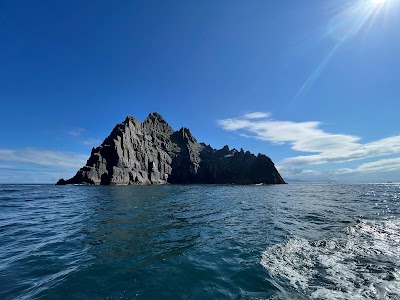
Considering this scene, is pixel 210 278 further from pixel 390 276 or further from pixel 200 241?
pixel 390 276

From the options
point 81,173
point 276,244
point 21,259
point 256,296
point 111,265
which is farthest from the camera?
point 81,173

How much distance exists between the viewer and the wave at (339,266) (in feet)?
28.9

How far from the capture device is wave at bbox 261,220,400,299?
8797 mm

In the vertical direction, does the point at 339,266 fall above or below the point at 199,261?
below

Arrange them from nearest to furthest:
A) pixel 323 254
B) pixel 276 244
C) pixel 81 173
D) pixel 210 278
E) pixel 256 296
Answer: pixel 256 296, pixel 210 278, pixel 323 254, pixel 276 244, pixel 81 173

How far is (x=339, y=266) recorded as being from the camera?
11.2 metres

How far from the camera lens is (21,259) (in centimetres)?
1210

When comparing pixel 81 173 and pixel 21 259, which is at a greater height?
pixel 81 173

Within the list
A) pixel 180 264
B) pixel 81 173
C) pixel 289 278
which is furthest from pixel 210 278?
pixel 81 173

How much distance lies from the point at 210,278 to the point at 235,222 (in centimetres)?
1223

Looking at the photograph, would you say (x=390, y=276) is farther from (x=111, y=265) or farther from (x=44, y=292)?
(x=44, y=292)

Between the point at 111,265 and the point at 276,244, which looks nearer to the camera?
the point at 111,265

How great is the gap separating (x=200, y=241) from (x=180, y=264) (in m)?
4.20

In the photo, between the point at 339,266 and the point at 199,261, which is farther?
the point at 199,261
